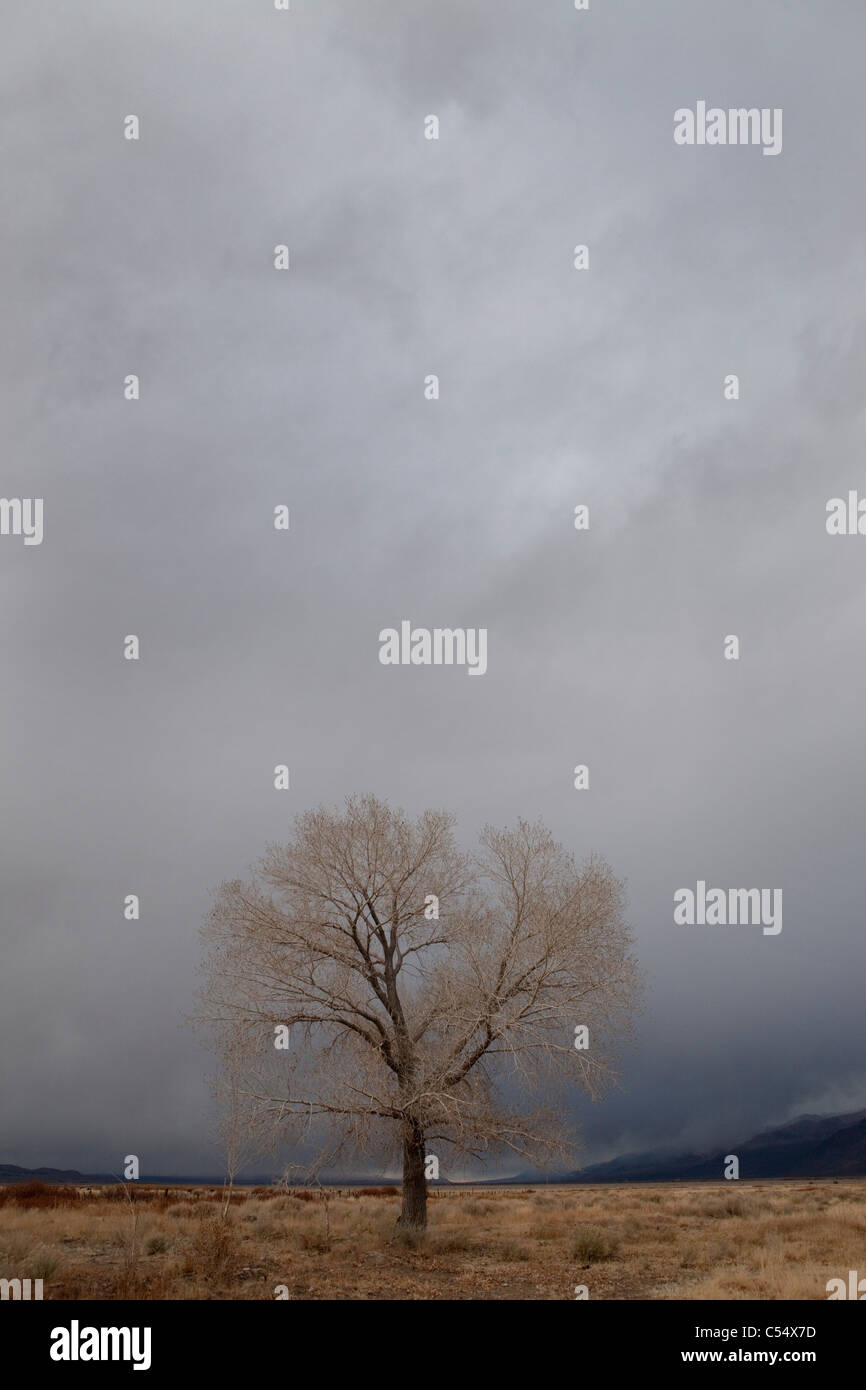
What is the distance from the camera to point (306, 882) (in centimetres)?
2253

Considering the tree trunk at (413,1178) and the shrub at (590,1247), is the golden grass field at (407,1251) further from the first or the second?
the tree trunk at (413,1178)

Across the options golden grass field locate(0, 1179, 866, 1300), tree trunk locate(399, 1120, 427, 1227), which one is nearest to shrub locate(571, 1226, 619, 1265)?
golden grass field locate(0, 1179, 866, 1300)

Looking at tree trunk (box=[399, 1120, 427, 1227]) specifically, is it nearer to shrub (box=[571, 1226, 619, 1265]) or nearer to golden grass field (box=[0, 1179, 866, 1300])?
golden grass field (box=[0, 1179, 866, 1300])

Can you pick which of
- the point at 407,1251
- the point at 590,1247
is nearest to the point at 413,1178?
the point at 407,1251

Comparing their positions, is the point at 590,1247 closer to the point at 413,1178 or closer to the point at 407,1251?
the point at 407,1251

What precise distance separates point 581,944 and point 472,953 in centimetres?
246

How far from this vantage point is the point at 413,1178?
21.7 metres

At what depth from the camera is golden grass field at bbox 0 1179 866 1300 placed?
55.2 feet

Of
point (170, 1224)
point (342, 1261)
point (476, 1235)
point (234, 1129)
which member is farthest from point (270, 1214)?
point (234, 1129)

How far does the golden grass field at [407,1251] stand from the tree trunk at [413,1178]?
0.40 m

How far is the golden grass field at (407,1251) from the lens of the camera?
55.2ft

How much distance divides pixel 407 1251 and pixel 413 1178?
146 centimetres
